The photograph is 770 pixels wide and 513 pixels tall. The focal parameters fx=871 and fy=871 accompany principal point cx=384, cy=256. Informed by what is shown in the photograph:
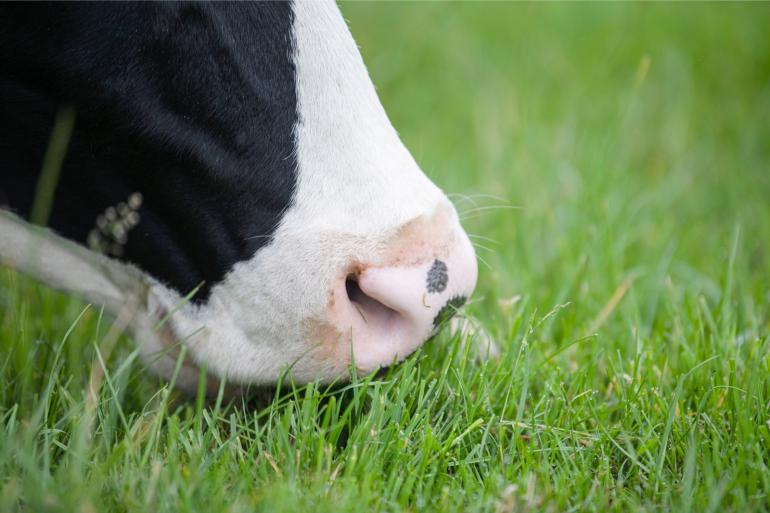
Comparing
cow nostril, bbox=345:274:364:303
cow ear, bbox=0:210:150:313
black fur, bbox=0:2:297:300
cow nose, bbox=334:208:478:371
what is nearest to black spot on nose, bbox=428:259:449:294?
cow nose, bbox=334:208:478:371

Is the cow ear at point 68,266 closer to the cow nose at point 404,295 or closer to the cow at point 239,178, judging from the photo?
the cow at point 239,178

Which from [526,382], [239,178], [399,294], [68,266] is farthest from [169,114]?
[526,382]

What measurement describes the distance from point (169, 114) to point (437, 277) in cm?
53

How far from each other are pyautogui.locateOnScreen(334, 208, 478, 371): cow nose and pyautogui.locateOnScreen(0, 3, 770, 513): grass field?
0.07 m

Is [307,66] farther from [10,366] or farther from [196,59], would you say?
[10,366]

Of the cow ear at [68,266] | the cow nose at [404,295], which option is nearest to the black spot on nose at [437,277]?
the cow nose at [404,295]

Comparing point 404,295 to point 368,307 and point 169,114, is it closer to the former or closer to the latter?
point 368,307

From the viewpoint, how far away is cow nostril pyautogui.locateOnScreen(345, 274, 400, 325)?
5.05ft

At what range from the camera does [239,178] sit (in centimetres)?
149

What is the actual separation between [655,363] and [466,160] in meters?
1.61

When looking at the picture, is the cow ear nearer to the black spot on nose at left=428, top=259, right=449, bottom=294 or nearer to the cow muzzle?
the cow muzzle

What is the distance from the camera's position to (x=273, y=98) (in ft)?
4.86

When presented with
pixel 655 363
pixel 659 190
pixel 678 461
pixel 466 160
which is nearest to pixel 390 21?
pixel 466 160

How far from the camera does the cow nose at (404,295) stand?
4.83 feet
